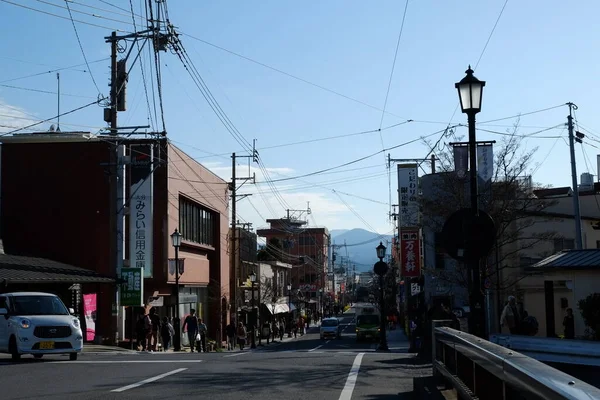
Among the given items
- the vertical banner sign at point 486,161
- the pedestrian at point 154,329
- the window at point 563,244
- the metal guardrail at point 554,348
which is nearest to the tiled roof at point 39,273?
the pedestrian at point 154,329

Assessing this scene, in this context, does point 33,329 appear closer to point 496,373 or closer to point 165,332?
point 496,373

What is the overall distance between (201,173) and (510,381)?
43601mm

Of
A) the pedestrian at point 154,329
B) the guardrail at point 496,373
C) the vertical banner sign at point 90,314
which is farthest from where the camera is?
the pedestrian at point 154,329

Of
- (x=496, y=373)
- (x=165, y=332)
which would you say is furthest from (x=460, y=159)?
(x=496, y=373)

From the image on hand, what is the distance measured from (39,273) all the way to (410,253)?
25.5 metres

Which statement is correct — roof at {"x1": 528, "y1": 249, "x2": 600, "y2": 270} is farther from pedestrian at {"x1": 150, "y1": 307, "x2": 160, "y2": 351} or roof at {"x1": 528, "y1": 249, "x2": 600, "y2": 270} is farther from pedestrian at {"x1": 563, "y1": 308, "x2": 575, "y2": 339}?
pedestrian at {"x1": 150, "y1": 307, "x2": 160, "y2": 351}

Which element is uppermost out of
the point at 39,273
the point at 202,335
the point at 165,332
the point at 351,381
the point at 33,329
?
the point at 39,273

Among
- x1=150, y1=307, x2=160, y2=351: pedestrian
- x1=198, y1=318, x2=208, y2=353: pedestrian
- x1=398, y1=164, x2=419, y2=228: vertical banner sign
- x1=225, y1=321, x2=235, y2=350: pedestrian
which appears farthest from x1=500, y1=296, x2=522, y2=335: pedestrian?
x1=398, y1=164, x2=419, y2=228: vertical banner sign

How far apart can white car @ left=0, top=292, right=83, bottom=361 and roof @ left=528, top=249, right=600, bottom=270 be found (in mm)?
13754

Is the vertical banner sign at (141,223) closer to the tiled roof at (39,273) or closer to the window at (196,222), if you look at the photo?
the tiled roof at (39,273)

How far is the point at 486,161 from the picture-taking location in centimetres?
2891

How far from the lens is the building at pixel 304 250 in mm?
112406

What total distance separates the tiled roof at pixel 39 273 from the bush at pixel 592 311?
17643 mm

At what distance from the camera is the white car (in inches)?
711
